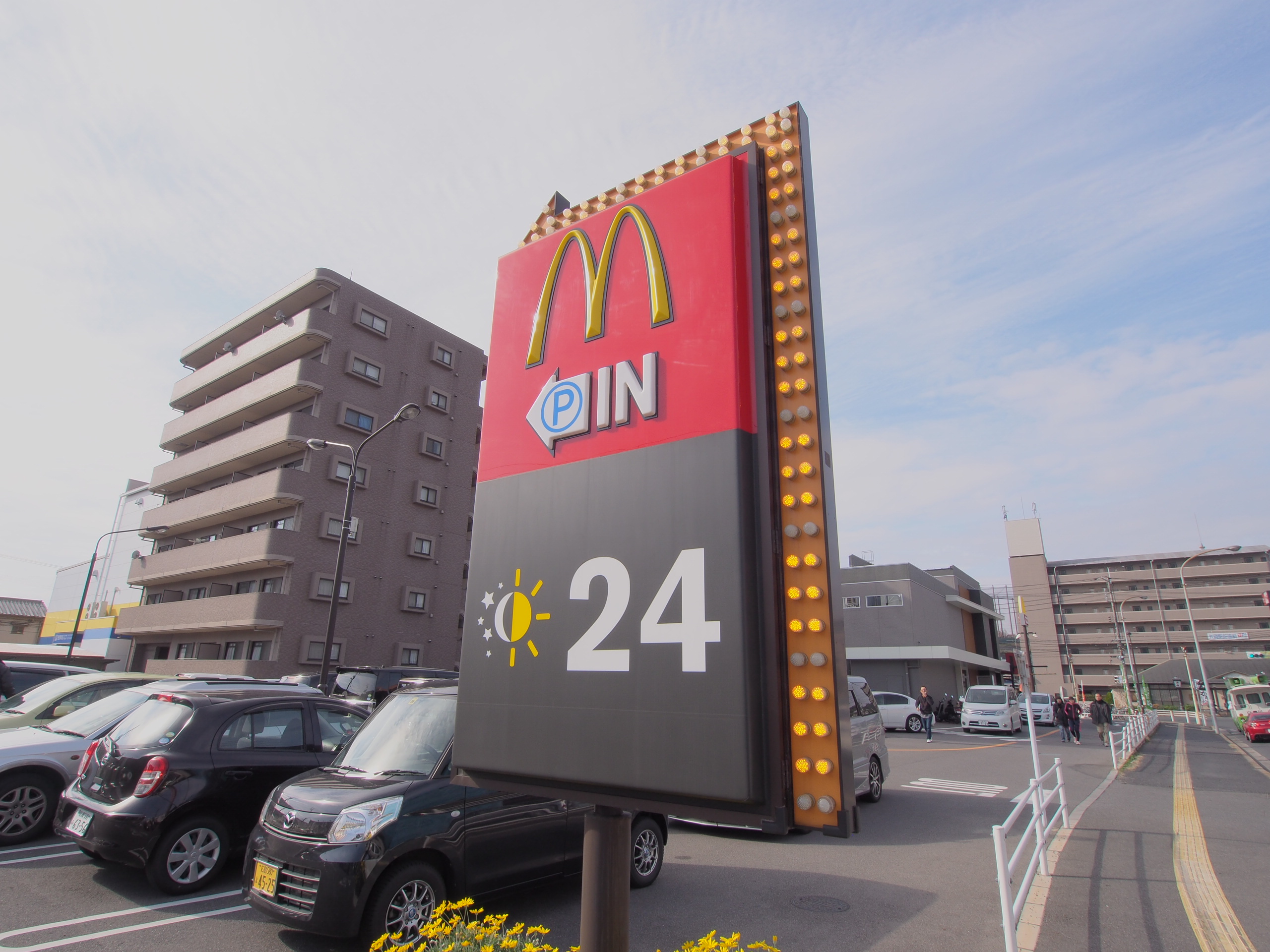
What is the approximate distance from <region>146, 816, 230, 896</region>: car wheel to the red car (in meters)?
33.9

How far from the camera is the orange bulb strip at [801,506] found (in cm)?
218

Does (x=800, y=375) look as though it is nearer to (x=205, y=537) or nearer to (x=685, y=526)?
(x=685, y=526)

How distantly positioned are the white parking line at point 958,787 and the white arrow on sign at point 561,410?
38.6 ft

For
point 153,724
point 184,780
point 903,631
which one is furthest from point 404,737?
point 903,631

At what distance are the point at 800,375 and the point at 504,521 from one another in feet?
4.89

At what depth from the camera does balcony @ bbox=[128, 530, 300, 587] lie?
26.8 m

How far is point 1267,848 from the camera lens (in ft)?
26.1

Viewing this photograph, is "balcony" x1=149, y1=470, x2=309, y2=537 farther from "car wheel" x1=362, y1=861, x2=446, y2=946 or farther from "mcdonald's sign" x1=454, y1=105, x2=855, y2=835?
"mcdonald's sign" x1=454, y1=105, x2=855, y2=835

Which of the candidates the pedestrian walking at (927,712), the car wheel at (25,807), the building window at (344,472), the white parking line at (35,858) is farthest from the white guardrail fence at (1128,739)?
the building window at (344,472)

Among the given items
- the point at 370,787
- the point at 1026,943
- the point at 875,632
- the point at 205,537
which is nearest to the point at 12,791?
the point at 370,787

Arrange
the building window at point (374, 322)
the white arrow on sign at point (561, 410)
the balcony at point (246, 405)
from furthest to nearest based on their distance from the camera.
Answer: the building window at point (374, 322)
the balcony at point (246, 405)
the white arrow on sign at point (561, 410)

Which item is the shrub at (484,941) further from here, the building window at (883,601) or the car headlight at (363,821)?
the building window at (883,601)

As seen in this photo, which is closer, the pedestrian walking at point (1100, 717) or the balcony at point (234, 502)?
the pedestrian walking at point (1100, 717)

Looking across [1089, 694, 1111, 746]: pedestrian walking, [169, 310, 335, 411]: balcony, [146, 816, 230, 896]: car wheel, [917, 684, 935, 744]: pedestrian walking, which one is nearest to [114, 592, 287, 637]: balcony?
[169, 310, 335, 411]: balcony
